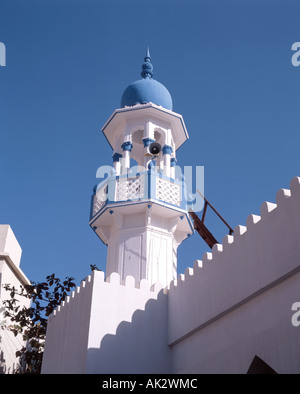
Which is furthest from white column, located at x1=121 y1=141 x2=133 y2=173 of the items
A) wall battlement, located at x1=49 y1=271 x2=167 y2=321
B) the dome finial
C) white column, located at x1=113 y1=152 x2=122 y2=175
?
wall battlement, located at x1=49 y1=271 x2=167 y2=321

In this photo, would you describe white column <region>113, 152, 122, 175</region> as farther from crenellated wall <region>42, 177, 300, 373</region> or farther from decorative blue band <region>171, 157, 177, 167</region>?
crenellated wall <region>42, 177, 300, 373</region>

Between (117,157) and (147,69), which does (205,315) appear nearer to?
(117,157)

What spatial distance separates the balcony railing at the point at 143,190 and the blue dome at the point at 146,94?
2.45m

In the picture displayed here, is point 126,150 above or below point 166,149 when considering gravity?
below

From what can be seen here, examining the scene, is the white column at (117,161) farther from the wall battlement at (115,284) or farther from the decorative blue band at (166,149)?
the wall battlement at (115,284)

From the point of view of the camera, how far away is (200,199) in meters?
15.5

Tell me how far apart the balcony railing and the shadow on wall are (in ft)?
11.3

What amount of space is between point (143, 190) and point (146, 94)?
3158 millimetres

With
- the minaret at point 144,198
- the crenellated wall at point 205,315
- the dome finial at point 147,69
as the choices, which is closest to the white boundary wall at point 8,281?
the minaret at point 144,198

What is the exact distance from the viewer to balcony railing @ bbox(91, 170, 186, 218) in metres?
12.3

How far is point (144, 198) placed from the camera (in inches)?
478

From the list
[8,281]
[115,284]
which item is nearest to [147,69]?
[8,281]

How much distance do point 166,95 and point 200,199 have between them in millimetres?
3282
